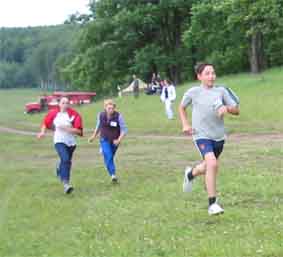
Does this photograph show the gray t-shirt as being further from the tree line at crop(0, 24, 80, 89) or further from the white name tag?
the tree line at crop(0, 24, 80, 89)

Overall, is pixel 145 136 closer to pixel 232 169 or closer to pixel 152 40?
pixel 232 169

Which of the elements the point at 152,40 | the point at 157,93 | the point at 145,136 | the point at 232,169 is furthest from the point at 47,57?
the point at 232,169

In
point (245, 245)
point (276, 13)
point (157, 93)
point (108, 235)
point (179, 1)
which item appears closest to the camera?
point (245, 245)

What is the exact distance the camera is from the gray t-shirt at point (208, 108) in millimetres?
9852

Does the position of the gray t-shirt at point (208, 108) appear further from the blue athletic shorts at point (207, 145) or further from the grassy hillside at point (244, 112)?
the grassy hillside at point (244, 112)

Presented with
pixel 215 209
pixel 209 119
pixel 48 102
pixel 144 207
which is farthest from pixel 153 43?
pixel 215 209

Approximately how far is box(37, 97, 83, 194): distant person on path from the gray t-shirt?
4282 millimetres

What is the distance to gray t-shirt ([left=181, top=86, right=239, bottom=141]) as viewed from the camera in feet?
32.3

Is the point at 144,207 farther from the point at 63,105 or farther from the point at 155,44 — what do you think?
the point at 155,44

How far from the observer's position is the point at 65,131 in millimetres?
13906

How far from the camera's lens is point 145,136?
28.6m

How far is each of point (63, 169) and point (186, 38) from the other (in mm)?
46666

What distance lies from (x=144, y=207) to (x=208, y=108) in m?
2.08

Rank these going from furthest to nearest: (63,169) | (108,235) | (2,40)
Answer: (2,40), (63,169), (108,235)
